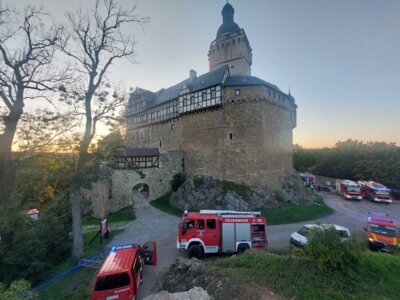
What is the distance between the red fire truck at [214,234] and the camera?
33.1ft

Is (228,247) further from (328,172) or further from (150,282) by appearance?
(328,172)

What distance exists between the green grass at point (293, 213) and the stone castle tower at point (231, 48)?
744 inches

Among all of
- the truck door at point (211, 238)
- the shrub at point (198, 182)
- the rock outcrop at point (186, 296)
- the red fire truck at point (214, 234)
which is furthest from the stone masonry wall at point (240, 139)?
the rock outcrop at point (186, 296)

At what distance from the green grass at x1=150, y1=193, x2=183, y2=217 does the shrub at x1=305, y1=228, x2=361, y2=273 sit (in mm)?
13581

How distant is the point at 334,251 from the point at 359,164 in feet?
112

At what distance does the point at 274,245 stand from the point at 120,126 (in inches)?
468

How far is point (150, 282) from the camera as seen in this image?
8117 mm

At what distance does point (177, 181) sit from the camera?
22.3 metres

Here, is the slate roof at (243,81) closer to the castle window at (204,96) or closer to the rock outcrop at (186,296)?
the castle window at (204,96)

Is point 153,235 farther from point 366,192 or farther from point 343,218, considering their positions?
point 366,192

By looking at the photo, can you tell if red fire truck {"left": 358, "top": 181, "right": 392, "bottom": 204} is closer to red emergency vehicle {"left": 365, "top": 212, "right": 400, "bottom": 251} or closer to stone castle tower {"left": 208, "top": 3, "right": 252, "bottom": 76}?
red emergency vehicle {"left": 365, "top": 212, "right": 400, "bottom": 251}

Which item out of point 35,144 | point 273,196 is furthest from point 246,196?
point 35,144

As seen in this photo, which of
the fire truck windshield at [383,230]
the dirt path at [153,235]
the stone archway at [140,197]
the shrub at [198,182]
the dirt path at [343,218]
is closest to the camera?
the dirt path at [153,235]

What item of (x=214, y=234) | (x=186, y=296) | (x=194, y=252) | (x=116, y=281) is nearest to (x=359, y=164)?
(x=214, y=234)
